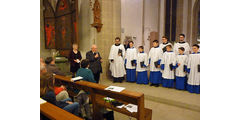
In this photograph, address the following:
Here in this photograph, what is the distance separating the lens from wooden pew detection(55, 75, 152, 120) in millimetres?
2424

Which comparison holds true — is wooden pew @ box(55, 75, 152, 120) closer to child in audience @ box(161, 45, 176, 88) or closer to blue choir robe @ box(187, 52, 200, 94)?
blue choir robe @ box(187, 52, 200, 94)

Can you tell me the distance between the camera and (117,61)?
6637 mm

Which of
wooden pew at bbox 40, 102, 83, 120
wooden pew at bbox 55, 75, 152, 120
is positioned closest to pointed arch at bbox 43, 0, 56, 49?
wooden pew at bbox 55, 75, 152, 120

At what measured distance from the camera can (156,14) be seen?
10.5 meters

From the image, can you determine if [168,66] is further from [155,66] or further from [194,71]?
[194,71]

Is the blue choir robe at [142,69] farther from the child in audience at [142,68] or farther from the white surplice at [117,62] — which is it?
the white surplice at [117,62]

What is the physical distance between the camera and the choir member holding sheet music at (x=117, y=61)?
6625 mm

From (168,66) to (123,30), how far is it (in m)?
4.23

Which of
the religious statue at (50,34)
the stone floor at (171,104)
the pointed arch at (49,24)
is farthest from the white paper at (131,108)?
the religious statue at (50,34)

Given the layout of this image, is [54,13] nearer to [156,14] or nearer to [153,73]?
[153,73]

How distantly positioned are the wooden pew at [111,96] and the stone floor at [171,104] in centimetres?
74

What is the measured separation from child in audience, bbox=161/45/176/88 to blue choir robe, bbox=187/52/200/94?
1.77 ft

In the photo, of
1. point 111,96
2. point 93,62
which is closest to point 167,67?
point 93,62
